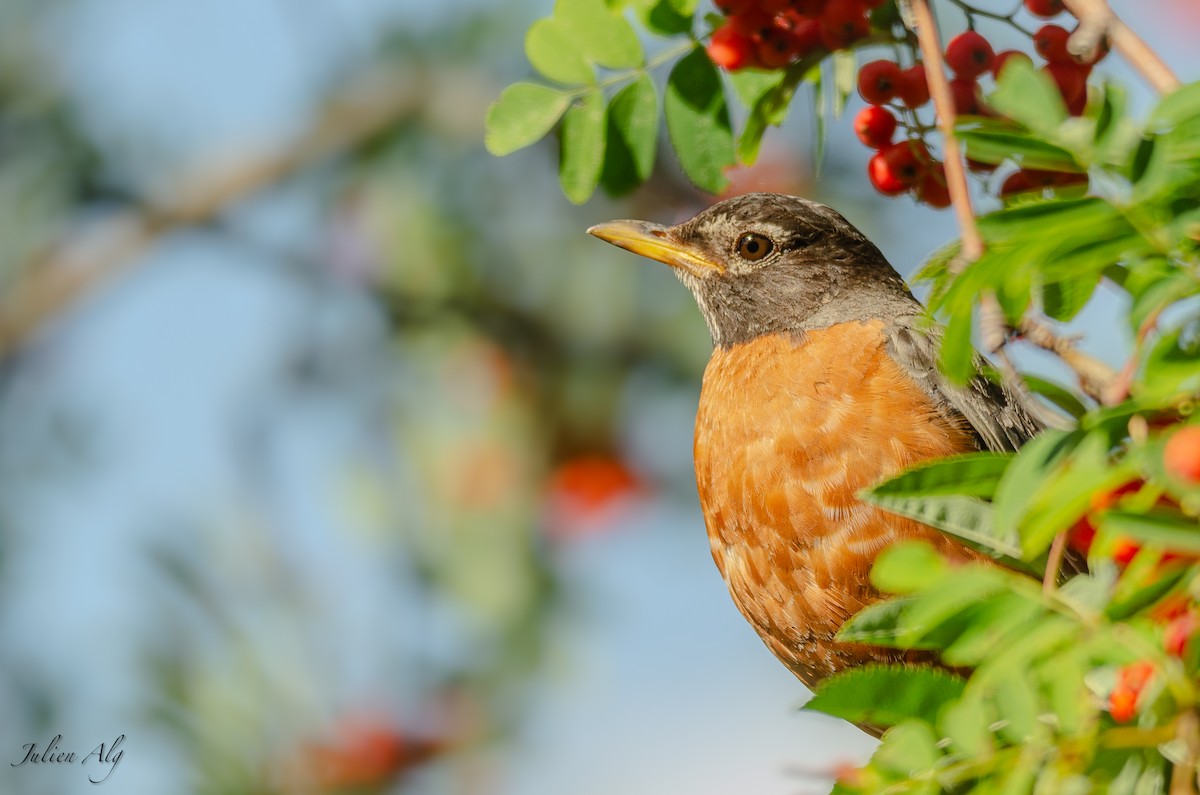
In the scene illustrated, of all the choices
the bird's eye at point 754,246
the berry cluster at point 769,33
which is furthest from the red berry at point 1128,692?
the bird's eye at point 754,246

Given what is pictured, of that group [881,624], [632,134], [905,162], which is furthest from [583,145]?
[881,624]

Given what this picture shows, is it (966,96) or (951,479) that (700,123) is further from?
(951,479)

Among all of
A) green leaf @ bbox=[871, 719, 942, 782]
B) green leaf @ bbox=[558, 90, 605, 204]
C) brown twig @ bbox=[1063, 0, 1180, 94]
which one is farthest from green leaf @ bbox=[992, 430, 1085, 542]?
green leaf @ bbox=[558, 90, 605, 204]

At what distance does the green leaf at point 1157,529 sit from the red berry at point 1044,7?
1.34m

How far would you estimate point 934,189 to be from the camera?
2.75m

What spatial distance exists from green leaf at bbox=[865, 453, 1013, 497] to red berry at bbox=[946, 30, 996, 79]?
3.58 ft

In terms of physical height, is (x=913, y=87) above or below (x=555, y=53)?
below

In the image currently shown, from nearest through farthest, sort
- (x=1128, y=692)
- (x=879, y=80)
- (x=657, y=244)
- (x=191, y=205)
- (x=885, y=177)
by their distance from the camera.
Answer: (x=1128, y=692), (x=879, y=80), (x=885, y=177), (x=657, y=244), (x=191, y=205)

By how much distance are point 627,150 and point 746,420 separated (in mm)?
826

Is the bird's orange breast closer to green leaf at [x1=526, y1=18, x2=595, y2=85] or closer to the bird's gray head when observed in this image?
the bird's gray head

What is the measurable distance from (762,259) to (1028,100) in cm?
255

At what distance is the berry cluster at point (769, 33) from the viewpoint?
255cm

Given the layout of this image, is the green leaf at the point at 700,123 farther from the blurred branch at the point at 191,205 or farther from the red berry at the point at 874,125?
the blurred branch at the point at 191,205

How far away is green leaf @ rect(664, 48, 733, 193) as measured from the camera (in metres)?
2.82
